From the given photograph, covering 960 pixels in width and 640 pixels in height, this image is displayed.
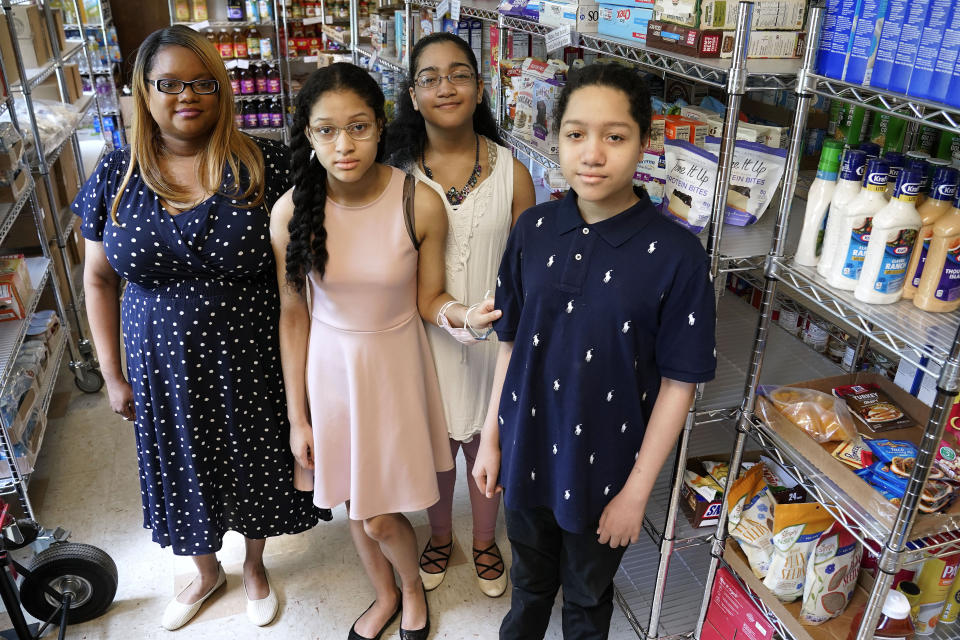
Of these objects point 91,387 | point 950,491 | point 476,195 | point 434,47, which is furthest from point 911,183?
point 91,387

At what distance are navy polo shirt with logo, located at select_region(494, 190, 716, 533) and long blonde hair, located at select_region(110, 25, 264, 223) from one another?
0.72m

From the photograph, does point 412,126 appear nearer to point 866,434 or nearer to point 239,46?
point 866,434

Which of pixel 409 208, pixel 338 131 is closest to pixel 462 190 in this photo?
pixel 409 208

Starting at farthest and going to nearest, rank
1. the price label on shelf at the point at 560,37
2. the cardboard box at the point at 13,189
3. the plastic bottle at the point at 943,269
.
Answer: the cardboard box at the point at 13,189 < the price label on shelf at the point at 560,37 < the plastic bottle at the point at 943,269

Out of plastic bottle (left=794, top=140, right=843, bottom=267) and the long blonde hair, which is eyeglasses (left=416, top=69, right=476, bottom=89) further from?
plastic bottle (left=794, top=140, right=843, bottom=267)

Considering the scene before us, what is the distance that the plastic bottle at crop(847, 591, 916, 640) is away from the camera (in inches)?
A: 53.8

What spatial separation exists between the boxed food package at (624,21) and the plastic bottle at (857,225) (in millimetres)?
603

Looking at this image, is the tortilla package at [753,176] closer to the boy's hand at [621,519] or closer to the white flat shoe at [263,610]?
the boy's hand at [621,519]

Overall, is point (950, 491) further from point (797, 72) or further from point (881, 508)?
Result: point (797, 72)

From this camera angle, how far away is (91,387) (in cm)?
347

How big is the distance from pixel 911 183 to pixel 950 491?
54cm

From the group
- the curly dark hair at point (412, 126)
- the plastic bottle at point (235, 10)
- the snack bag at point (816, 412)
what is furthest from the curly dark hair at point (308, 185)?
the plastic bottle at point (235, 10)

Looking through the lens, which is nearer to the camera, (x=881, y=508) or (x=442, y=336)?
(x=881, y=508)

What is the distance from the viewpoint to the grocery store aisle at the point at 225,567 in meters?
2.23
